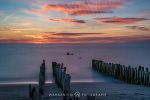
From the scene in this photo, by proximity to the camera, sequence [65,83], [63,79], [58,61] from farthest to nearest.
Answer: [58,61], [63,79], [65,83]

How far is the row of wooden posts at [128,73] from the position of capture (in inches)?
790

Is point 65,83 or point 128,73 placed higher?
point 65,83

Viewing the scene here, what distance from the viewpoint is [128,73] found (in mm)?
22453

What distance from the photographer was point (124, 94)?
586 inches

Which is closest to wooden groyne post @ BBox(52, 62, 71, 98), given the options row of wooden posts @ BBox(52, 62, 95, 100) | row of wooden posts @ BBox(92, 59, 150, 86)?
row of wooden posts @ BBox(52, 62, 95, 100)

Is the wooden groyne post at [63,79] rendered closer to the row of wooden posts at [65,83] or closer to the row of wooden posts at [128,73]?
the row of wooden posts at [65,83]

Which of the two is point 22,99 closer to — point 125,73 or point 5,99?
point 5,99

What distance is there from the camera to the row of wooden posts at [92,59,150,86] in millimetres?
20078

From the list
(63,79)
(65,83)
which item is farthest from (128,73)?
(65,83)

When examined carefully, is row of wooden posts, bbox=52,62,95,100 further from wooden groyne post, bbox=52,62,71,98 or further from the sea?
the sea

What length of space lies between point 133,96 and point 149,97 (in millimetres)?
771

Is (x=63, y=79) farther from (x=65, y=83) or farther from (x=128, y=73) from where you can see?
(x=128, y=73)

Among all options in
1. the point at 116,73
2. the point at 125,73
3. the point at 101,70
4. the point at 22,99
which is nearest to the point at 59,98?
the point at 22,99

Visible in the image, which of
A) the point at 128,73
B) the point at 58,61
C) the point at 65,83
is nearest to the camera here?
the point at 65,83
